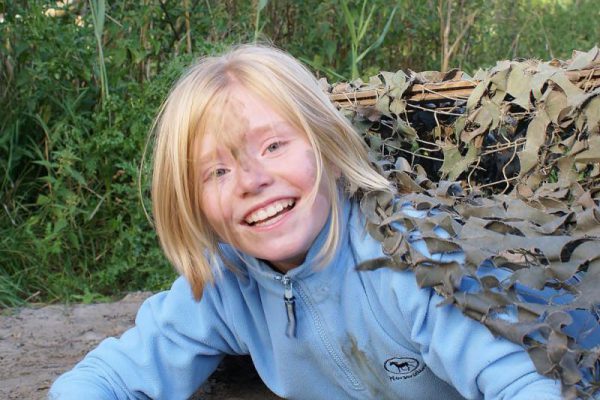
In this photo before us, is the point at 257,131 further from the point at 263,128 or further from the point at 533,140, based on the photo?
the point at 533,140

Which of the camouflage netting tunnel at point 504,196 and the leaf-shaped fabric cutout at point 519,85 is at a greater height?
the leaf-shaped fabric cutout at point 519,85

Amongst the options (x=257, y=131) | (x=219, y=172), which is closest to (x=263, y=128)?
(x=257, y=131)

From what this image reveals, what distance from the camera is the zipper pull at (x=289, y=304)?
208 centimetres

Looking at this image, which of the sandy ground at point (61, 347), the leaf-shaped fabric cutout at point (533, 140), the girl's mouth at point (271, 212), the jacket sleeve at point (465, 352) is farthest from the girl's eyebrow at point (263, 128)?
the sandy ground at point (61, 347)

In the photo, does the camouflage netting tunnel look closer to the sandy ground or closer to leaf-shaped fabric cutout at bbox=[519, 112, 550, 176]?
leaf-shaped fabric cutout at bbox=[519, 112, 550, 176]

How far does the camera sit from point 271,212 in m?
1.99

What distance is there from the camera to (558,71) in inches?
89.8

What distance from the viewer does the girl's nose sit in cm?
195

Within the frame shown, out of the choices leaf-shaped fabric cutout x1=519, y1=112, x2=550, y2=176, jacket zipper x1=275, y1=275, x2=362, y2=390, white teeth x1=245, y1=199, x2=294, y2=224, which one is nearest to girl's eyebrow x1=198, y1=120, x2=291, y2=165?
white teeth x1=245, y1=199, x2=294, y2=224

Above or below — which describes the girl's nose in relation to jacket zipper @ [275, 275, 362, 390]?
above

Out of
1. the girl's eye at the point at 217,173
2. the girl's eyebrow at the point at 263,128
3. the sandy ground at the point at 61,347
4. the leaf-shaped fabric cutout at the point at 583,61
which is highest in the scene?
the leaf-shaped fabric cutout at the point at 583,61

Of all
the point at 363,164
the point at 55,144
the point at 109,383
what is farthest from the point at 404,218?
the point at 55,144

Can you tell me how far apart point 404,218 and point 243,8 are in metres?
2.64

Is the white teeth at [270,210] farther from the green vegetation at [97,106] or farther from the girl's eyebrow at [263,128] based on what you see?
the green vegetation at [97,106]
